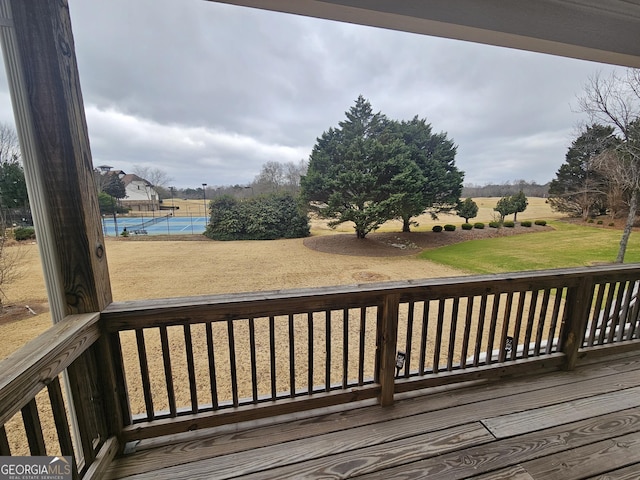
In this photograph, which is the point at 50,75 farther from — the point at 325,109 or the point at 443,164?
the point at 443,164

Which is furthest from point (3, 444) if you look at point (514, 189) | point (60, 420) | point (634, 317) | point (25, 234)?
point (514, 189)

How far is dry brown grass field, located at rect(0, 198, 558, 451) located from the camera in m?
1.07

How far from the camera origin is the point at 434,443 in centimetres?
131

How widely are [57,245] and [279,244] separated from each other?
5.55m

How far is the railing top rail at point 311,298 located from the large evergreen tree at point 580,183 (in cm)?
185

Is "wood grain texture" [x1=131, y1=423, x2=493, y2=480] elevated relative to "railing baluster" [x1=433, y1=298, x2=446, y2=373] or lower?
lower

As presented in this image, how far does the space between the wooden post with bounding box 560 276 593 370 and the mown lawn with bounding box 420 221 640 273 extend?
3.01 ft

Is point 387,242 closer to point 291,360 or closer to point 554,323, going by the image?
Answer: point 554,323

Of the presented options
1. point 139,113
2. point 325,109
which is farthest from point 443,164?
point 139,113

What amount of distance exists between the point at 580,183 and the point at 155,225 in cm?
521

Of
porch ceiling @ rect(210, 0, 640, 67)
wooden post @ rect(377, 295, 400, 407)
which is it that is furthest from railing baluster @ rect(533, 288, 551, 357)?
porch ceiling @ rect(210, 0, 640, 67)

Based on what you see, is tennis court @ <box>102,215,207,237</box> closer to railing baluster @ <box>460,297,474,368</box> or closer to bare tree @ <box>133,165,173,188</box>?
bare tree @ <box>133,165,173,188</box>

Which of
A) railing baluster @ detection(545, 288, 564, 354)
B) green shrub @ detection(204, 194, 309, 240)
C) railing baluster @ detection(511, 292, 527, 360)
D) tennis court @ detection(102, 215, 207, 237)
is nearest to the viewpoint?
railing baluster @ detection(511, 292, 527, 360)

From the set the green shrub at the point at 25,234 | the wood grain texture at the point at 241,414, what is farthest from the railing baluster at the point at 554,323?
the green shrub at the point at 25,234
